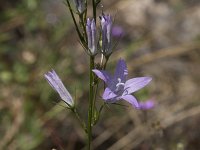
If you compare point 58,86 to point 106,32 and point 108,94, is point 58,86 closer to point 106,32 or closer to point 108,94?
point 108,94

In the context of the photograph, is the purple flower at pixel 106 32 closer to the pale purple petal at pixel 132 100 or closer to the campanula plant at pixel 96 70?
the campanula plant at pixel 96 70

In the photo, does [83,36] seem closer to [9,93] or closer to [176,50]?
[9,93]

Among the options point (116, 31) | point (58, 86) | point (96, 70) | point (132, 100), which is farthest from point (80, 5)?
point (116, 31)

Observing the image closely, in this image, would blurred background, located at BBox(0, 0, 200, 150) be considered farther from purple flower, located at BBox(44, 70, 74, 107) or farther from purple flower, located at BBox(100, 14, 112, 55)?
purple flower, located at BBox(100, 14, 112, 55)

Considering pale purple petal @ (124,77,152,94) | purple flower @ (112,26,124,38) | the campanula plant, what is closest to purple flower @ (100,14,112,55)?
the campanula plant

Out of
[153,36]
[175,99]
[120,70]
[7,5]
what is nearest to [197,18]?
[153,36]
